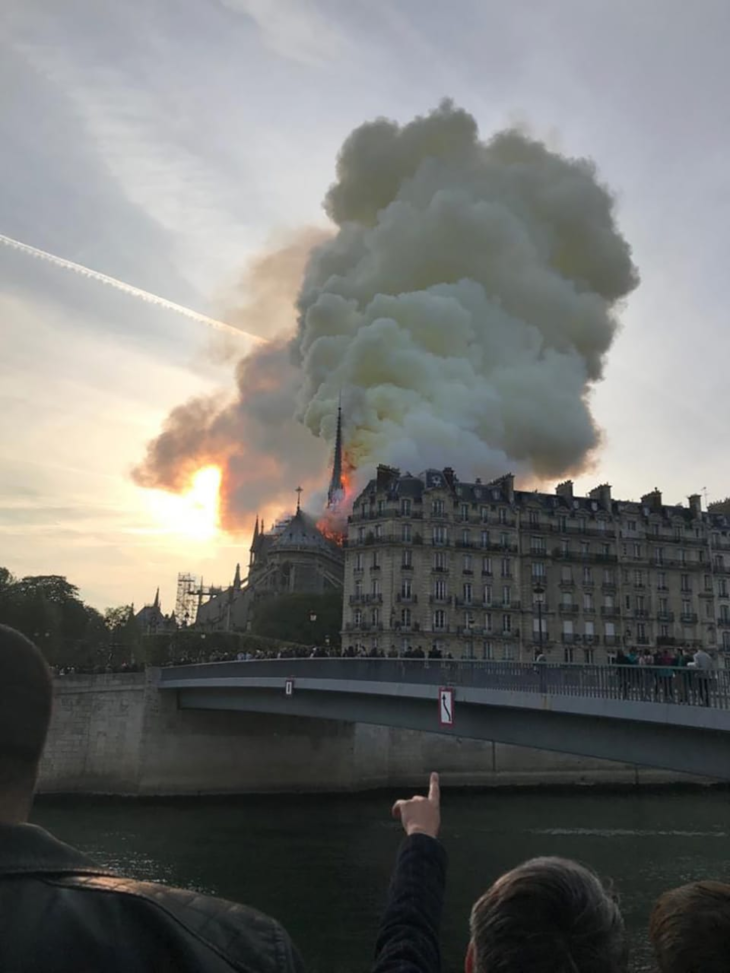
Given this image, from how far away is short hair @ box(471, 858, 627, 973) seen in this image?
2.19 meters

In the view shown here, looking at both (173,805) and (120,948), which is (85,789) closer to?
(173,805)

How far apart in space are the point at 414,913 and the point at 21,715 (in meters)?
1.43

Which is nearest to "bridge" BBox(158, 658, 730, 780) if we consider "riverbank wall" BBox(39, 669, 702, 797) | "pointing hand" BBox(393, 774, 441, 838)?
"riverbank wall" BBox(39, 669, 702, 797)

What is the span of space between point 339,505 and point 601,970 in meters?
109

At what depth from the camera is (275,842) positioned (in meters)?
30.9

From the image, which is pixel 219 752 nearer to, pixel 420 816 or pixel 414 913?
pixel 420 816

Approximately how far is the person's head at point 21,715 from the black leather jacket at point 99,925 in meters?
0.25

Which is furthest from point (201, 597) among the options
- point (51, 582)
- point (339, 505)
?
point (51, 582)

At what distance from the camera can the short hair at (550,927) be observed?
2.19m

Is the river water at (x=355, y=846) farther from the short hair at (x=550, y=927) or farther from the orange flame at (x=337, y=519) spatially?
the orange flame at (x=337, y=519)

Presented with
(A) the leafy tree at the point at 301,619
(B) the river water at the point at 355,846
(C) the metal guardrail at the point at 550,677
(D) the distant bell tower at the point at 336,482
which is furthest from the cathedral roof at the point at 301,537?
(C) the metal guardrail at the point at 550,677

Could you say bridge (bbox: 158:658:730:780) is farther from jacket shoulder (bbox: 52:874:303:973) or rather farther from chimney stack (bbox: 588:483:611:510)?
chimney stack (bbox: 588:483:611:510)

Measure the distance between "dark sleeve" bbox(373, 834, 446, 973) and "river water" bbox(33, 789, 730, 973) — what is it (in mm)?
16413

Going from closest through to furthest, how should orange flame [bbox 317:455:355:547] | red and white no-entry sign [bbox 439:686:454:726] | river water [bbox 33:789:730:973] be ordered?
river water [bbox 33:789:730:973] → red and white no-entry sign [bbox 439:686:454:726] → orange flame [bbox 317:455:355:547]
